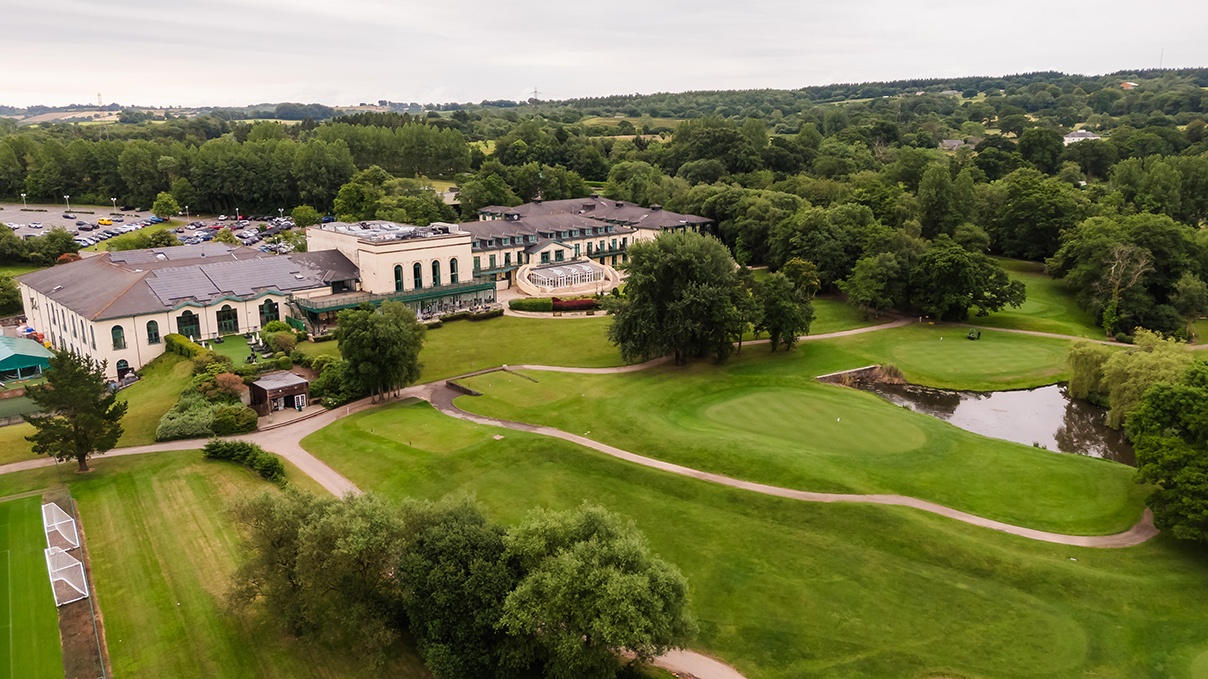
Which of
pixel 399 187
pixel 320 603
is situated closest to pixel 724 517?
pixel 320 603

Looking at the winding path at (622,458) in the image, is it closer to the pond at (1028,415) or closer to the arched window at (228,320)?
the pond at (1028,415)

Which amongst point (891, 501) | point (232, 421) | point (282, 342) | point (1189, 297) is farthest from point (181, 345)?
point (1189, 297)

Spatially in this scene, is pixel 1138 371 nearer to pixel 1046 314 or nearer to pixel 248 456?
pixel 1046 314

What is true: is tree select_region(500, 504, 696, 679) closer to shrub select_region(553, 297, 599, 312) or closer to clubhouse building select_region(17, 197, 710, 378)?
clubhouse building select_region(17, 197, 710, 378)

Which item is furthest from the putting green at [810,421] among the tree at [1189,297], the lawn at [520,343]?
the tree at [1189,297]

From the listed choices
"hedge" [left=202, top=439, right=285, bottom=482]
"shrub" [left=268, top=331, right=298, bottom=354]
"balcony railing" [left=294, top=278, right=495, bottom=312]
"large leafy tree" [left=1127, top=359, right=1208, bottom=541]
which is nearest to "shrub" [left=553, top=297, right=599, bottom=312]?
"balcony railing" [left=294, top=278, right=495, bottom=312]

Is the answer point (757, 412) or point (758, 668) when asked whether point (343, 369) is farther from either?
point (758, 668)
